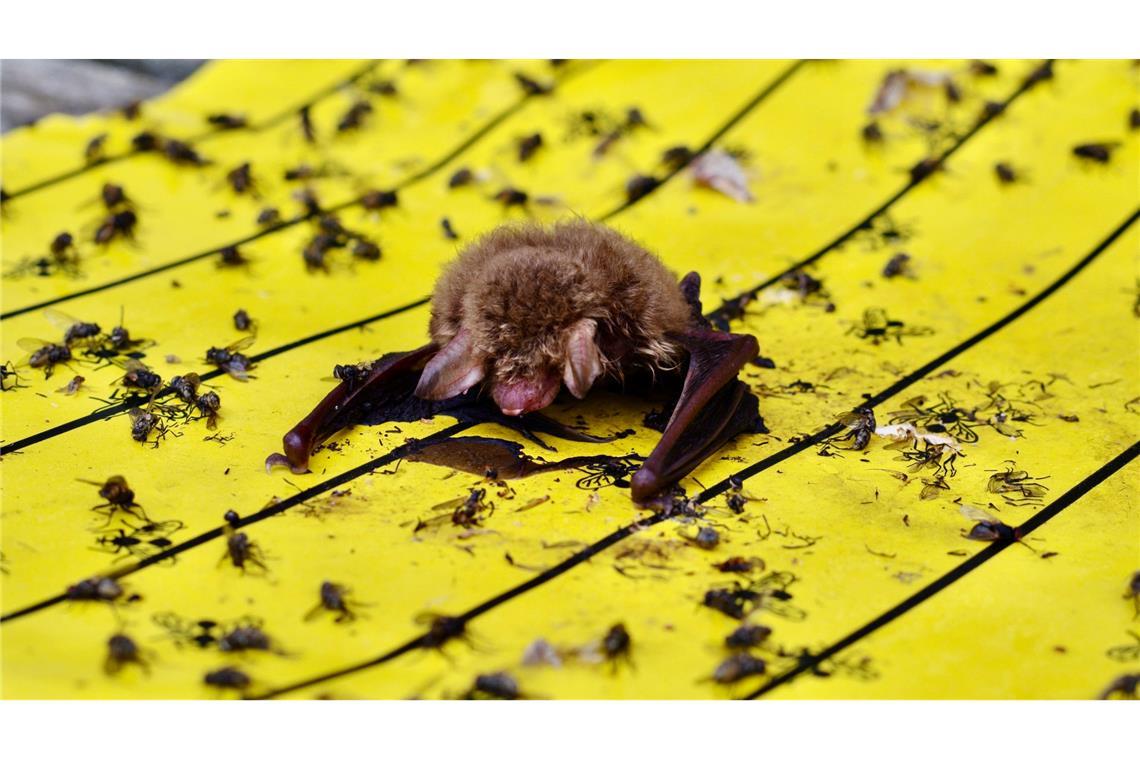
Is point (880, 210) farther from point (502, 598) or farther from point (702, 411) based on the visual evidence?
point (502, 598)

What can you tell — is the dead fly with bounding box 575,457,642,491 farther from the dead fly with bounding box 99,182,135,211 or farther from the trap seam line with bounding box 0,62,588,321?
the dead fly with bounding box 99,182,135,211

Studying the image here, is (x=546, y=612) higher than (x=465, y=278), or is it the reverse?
(x=465, y=278)

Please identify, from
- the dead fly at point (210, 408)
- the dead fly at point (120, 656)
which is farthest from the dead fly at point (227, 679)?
the dead fly at point (210, 408)

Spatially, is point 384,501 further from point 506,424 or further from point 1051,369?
point 1051,369

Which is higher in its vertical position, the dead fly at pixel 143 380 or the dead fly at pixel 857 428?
the dead fly at pixel 143 380

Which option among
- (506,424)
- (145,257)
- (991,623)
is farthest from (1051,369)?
(145,257)

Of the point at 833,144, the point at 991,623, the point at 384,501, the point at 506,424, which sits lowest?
the point at 991,623

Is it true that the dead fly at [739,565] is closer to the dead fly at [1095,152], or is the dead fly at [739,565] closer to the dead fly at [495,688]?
the dead fly at [495,688]
